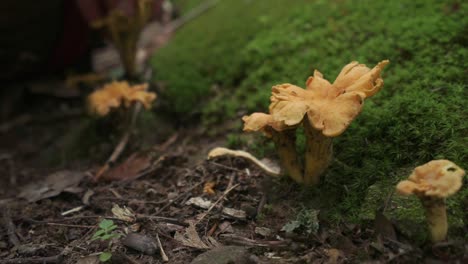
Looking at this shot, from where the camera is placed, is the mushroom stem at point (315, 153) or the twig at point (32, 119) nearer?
the mushroom stem at point (315, 153)

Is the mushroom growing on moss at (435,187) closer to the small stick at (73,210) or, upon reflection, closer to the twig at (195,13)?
the small stick at (73,210)

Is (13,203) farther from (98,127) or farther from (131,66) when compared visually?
(131,66)

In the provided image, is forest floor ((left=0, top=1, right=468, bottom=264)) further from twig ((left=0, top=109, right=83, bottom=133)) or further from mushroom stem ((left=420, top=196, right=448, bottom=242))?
twig ((left=0, top=109, right=83, bottom=133))

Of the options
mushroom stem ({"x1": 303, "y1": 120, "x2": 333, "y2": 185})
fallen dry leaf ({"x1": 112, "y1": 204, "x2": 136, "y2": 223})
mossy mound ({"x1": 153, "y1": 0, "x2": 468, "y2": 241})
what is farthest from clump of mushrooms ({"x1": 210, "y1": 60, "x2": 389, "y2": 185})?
fallen dry leaf ({"x1": 112, "y1": 204, "x2": 136, "y2": 223})

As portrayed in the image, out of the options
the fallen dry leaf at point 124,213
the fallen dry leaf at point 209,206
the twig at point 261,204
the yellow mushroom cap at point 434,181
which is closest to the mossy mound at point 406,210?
the yellow mushroom cap at point 434,181

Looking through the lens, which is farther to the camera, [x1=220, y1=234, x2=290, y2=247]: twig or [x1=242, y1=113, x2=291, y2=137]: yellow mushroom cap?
[x1=242, y1=113, x2=291, y2=137]: yellow mushroom cap

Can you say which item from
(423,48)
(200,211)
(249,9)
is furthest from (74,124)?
(423,48)

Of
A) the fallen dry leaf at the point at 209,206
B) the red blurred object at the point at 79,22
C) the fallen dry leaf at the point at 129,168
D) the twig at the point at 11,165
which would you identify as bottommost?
the fallen dry leaf at the point at 209,206
